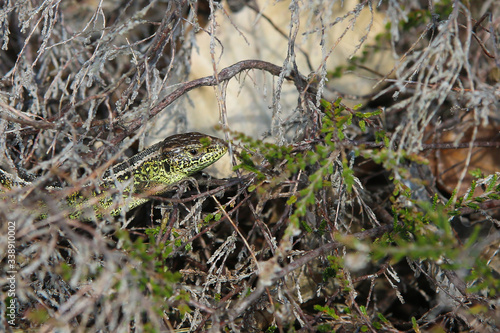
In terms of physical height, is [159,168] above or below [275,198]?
above

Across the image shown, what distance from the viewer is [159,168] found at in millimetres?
3078

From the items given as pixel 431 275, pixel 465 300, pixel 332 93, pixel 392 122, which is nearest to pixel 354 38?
pixel 332 93

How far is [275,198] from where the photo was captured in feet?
9.35

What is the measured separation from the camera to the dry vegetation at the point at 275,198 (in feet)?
5.99

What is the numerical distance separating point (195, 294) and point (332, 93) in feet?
7.05

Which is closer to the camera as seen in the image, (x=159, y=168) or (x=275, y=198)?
(x=275, y=198)

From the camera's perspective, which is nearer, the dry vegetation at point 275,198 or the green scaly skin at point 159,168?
the dry vegetation at point 275,198

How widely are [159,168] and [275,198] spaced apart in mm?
922

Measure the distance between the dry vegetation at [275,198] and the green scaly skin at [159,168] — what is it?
18cm

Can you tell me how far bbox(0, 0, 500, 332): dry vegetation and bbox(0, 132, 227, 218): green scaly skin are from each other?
18cm

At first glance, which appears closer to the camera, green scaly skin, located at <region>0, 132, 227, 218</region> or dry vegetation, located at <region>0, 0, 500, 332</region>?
dry vegetation, located at <region>0, 0, 500, 332</region>

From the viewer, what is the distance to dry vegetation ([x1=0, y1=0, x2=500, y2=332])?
5.99 ft

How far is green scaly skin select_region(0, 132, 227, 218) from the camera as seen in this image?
2.91 metres

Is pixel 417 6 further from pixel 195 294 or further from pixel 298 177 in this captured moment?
pixel 195 294
